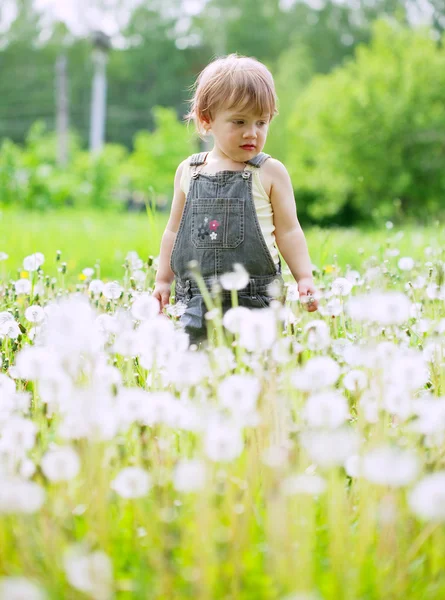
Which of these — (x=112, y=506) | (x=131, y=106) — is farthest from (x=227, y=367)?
(x=131, y=106)

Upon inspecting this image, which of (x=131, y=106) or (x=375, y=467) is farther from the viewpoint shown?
(x=131, y=106)

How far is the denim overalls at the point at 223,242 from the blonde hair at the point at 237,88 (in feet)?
0.73

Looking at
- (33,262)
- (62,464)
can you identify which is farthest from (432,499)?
(33,262)

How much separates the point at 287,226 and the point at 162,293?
2.07 ft

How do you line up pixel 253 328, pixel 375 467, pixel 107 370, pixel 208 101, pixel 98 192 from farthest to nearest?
Result: pixel 98 192
pixel 208 101
pixel 107 370
pixel 253 328
pixel 375 467

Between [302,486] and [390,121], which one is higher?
[390,121]

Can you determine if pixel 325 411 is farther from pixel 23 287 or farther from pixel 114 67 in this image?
pixel 114 67

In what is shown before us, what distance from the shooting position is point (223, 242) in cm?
285

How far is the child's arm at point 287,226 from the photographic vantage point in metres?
2.92

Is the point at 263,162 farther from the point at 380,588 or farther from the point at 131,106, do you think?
the point at 131,106

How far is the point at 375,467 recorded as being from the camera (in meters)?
1.18

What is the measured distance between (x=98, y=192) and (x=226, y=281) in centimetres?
1525

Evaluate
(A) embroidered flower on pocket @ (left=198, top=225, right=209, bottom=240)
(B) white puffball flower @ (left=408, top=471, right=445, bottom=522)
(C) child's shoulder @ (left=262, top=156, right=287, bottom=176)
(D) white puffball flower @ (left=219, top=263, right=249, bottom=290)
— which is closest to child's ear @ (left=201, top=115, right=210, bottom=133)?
(C) child's shoulder @ (left=262, top=156, right=287, bottom=176)

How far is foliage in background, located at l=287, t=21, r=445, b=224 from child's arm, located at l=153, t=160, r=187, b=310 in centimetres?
1772
